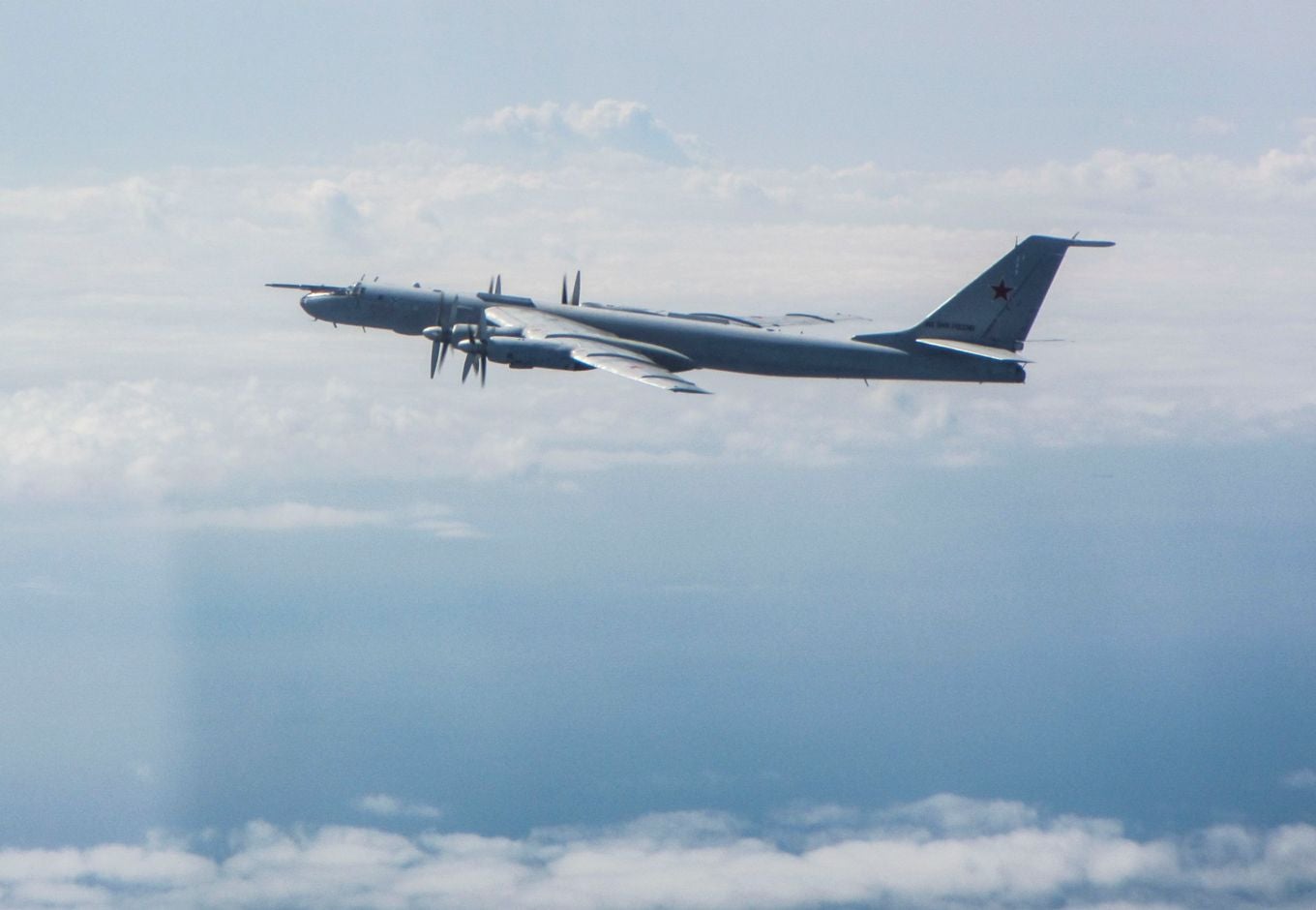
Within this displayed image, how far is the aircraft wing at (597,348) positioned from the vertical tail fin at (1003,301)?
11.6 meters

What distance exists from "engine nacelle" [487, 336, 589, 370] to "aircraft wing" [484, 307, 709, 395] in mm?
348

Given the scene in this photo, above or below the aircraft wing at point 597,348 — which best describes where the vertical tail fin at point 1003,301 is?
above

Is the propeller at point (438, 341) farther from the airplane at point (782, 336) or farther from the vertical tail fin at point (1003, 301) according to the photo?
the vertical tail fin at point (1003, 301)

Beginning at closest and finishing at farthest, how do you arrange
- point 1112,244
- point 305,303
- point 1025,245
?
point 1112,244
point 1025,245
point 305,303

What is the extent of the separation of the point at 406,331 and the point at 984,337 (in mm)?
26906

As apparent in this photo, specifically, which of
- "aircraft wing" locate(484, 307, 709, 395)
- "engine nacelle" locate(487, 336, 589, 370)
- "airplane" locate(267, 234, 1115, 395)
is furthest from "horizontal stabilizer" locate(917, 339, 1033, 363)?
"engine nacelle" locate(487, 336, 589, 370)

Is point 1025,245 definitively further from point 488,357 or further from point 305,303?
point 305,303

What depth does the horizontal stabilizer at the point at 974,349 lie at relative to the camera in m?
49.7

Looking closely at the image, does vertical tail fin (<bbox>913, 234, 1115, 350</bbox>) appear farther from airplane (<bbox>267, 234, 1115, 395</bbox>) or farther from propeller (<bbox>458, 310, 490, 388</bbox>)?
propeller (<bbox>458, 310, 490, 388</bbox>)

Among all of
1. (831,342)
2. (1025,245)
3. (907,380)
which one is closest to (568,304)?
(831,342)

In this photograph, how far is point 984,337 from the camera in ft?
172

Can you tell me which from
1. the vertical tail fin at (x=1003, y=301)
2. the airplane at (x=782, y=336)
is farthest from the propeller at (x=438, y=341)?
the vertical tail fin at (x=1003, y=301)

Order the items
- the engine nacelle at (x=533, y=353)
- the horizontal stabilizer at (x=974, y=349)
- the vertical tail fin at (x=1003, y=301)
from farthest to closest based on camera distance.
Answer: the vertical tail fin at (x=1003, y=301) → the horizontal stabilizer at (x=974, y=349) → the engine nacelle at (x=533, y=353)

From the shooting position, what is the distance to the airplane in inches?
2000
